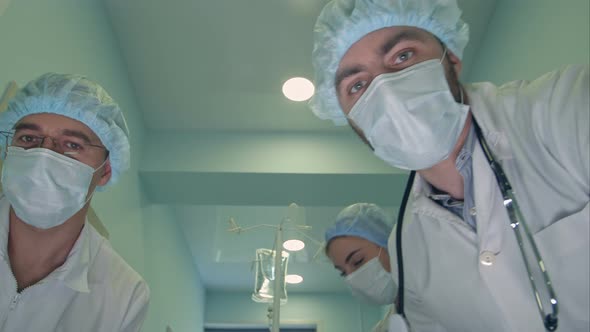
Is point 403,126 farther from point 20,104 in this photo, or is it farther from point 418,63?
point 20,104

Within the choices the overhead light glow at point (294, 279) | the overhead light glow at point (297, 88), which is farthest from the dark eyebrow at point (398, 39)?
the overhead light glow at point (294, 279)

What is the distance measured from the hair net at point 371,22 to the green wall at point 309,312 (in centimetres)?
305

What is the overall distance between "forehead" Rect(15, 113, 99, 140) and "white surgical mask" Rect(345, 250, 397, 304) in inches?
42.0

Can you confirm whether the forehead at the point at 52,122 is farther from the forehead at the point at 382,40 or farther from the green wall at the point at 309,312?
the green wall at the point at 309,312

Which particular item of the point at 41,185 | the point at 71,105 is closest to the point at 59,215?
the point at 41,185

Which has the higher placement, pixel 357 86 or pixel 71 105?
pixel 71 105

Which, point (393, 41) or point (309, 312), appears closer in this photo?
point (393, 41)

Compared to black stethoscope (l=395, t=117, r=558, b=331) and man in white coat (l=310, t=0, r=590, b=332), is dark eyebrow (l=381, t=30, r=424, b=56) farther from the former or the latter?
black stethoscope (l=395, t=117, r=558, b=331)

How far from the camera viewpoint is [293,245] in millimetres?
2418

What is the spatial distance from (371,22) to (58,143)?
86 centimetres

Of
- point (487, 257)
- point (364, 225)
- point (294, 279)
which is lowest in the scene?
point (487, 257)

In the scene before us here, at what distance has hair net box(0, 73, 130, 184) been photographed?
4.61ft

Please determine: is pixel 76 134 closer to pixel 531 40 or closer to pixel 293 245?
pixel 293 245

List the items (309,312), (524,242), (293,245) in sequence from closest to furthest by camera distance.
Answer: (524,242)
(293,245)
(309,312)
